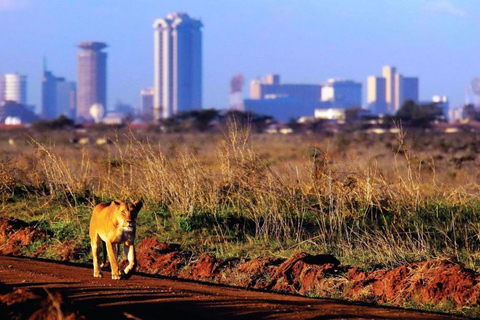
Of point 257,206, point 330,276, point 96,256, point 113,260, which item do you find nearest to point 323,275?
point 330,276

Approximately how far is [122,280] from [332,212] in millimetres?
3816

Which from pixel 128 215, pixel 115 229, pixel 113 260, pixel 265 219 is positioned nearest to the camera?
pixel 128 215

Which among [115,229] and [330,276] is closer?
[115,229]

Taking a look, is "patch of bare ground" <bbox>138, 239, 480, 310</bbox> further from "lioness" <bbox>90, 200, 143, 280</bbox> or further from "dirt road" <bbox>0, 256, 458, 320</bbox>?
"lioness" <bbox>90, 200, 143, 280</bbox>

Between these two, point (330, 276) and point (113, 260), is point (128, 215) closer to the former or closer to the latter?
point (113, 260)

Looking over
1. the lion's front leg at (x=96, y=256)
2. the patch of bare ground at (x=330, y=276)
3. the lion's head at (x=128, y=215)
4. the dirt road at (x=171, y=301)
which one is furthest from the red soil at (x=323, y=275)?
the lion's head at (x=128, y=215)

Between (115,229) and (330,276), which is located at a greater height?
(115,229)

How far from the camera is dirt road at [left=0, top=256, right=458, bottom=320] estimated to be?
7312mm

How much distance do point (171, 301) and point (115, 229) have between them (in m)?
1.16

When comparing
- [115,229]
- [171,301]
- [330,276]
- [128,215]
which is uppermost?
[128,215]

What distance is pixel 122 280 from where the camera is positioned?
901 cm

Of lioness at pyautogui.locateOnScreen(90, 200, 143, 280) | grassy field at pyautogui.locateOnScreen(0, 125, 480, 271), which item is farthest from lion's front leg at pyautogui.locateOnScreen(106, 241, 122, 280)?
grassy field at pyautogui.locateOnScreen(0, 125, 480, 271)

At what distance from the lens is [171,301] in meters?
7.77

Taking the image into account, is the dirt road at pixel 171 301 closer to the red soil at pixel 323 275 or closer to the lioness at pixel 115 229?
the lioness at pixel 115 229
